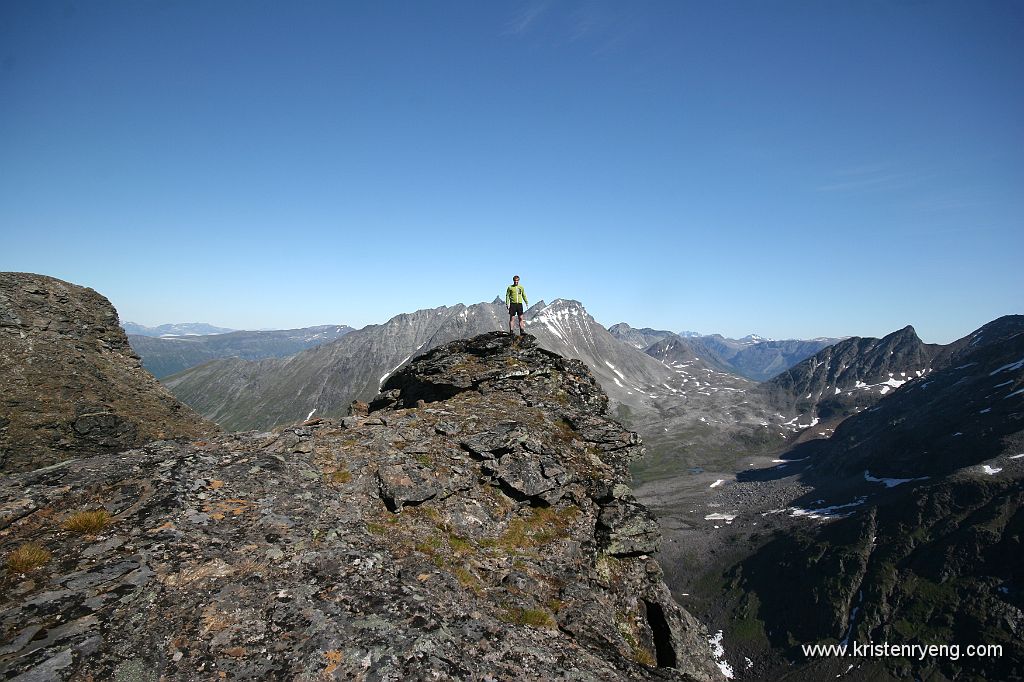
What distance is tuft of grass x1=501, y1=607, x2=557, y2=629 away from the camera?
1262cm

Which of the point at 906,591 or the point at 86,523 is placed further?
the point at 906,591

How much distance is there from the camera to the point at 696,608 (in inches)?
7357

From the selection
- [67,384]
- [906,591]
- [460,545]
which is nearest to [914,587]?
[906,591]

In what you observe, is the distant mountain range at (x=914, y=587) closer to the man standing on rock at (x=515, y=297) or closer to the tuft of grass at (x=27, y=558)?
the man standing on rock at (x=515, y=297)

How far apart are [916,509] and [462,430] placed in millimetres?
255928

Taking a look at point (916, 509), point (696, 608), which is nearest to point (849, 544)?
point (916, 509)

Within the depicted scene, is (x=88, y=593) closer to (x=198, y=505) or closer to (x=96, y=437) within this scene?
(x=198, y=505)

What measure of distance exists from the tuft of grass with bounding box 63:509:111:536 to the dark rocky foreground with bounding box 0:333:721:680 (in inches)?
6.6

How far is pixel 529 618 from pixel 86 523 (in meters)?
11.5

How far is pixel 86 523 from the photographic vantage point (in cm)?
1125

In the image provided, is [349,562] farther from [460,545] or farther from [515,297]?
[515,297]

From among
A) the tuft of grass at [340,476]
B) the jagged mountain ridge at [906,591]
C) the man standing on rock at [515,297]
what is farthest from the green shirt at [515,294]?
the jagged mountain ridge at [906,591]

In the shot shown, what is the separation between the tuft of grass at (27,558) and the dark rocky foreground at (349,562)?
0.19m

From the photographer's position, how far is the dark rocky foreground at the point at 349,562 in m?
9.20
